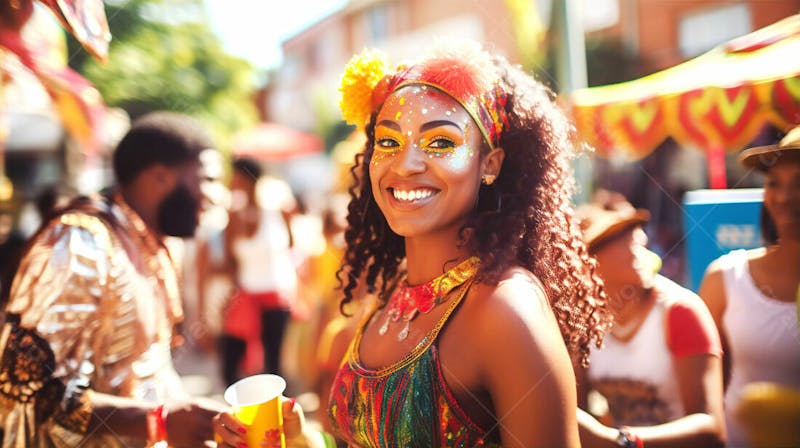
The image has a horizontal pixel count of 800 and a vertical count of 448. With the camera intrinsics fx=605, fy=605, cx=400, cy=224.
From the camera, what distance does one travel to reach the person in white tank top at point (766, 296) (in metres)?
2.03

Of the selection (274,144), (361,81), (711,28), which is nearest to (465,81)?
(361,81)

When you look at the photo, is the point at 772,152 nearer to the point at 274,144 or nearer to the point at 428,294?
the point at 428,294

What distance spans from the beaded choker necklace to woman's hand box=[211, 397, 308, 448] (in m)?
0.34

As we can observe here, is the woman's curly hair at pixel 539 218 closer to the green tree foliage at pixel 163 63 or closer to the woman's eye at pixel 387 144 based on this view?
the woman's eye at pixel 387 144

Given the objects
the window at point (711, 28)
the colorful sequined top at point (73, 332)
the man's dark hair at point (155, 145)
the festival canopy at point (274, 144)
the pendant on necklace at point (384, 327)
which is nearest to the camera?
the pendant on necklace at point (384, 327)

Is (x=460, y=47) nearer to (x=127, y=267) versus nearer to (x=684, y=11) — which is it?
(x=127, y=267)

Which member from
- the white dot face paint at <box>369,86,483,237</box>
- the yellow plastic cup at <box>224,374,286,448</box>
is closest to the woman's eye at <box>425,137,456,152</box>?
the white dot face paint at <box>369,86,483,237</box>

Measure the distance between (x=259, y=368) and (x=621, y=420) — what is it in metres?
3.44

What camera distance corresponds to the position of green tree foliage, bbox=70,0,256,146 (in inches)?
274

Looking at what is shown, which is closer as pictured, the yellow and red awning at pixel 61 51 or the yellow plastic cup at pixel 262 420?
the yellow plastic cup at pixel 262 420

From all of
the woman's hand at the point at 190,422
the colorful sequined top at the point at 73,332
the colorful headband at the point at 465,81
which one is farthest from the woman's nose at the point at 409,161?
the colorful sequined top at the point at 73,332

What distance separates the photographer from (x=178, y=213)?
8.84ft

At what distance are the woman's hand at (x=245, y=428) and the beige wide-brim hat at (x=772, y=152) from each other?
1.71 meters

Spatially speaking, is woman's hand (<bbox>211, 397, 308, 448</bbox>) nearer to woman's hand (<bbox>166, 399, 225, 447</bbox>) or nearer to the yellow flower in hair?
woman's hand (<bbox>166, 399, 225, 447</bbox>)
